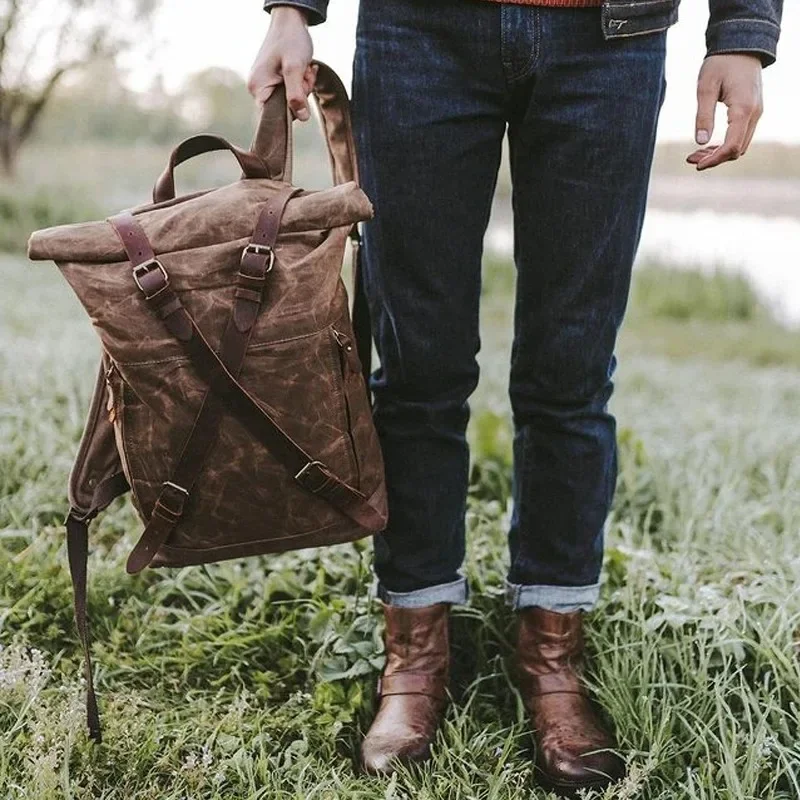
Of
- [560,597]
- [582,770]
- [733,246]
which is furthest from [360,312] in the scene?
[733,246]

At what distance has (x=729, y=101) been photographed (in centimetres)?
135

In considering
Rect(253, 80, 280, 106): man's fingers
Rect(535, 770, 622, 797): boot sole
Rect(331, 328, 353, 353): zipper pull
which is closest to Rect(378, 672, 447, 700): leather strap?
Rect(535, 770, 622, 797): boot sole

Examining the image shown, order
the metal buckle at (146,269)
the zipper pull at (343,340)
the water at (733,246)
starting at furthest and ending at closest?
the water at (733,246)
the zipper pull at (343,340)
the metal buckle at (146,269)

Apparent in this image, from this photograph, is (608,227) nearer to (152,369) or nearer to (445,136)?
(445,136)

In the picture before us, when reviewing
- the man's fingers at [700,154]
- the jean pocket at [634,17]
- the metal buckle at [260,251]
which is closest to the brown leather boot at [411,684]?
the metal buckle at [260,251]

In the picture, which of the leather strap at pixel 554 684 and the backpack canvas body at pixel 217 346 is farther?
the leather strap at pixel 554 684

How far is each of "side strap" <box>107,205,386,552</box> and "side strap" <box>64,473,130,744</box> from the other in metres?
0.24

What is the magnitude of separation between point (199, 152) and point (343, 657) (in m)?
0.87

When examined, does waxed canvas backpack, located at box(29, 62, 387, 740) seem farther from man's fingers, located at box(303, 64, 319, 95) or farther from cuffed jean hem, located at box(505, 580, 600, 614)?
cuffed jean hem, located at box(505, 580, 600, 614)

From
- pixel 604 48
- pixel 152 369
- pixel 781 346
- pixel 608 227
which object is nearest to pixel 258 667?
pixel 152 369

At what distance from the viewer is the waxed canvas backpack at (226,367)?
1274 millimetres

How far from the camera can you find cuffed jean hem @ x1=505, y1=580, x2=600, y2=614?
1588 millimetres

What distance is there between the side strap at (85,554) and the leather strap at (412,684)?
452 mm

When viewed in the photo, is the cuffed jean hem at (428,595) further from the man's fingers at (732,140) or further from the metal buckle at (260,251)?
the man's fingers at (732,140)
